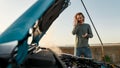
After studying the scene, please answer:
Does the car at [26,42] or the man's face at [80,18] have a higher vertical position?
the man's face at [80,18]

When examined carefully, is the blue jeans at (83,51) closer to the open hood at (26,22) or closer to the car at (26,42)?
the car at (26,42)

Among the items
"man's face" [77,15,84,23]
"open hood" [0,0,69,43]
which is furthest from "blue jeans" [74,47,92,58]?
"open hood" [0,0,69,43]

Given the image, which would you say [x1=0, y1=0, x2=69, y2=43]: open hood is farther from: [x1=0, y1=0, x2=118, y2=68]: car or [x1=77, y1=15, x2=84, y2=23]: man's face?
[x1=77, y1=15, x2=84, y2=23]: man's face

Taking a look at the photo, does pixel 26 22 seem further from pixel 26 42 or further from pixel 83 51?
pixel 83 51

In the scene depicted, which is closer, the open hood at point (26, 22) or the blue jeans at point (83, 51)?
the open hood at point (26, 22)

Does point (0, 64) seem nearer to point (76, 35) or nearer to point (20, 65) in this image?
point (20, 65)

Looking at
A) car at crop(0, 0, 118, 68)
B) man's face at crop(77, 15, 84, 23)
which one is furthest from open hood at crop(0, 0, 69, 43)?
man's face at crop(77, 15, 84, 23)

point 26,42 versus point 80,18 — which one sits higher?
point 80,18

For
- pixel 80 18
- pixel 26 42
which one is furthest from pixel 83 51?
pixel 26 42

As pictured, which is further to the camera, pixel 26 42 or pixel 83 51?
pixel 83 51

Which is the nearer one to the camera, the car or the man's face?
the car

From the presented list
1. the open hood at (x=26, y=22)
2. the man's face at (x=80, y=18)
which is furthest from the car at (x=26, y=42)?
the man's face at (x=80, y=18)

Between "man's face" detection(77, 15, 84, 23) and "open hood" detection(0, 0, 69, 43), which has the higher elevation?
"man's face" detection(77, 15, 84, 23)

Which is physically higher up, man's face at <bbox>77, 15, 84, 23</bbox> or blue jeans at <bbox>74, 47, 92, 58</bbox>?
man's face at <bbox>77, 15, 84, 23</bbox>
